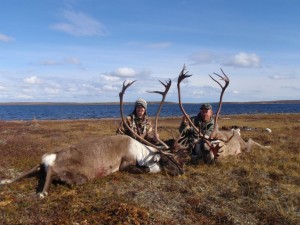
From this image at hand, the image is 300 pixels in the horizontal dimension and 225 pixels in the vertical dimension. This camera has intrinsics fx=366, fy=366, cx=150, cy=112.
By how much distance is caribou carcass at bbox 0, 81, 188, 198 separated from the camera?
6.93 m

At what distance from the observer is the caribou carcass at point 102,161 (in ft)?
22.7

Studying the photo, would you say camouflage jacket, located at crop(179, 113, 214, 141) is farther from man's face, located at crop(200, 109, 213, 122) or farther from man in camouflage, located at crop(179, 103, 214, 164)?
man's face, located at crop(200, 109, 213, 122)

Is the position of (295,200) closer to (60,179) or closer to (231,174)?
(231,174)

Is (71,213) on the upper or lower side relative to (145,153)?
lower

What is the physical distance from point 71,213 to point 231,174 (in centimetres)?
407

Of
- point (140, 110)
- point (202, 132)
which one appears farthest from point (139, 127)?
point (202, 132)

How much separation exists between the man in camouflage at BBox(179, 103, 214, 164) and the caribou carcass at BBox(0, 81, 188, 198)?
2.30 ft

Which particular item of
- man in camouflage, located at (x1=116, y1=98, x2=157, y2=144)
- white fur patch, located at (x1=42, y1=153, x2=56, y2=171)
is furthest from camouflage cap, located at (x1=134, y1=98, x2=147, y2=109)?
white fur patch, located at (x1=42, y1=153, x2=56, y2=171)

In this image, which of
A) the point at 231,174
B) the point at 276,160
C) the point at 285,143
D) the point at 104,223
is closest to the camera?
the point at 104,223

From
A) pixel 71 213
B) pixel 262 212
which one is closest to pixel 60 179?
pixel 71 213

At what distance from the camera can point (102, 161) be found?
7.64 m

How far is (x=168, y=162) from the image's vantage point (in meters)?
8.46

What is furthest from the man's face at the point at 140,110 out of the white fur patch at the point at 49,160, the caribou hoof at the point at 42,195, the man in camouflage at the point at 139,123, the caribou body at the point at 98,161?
the caribou hoof at the point at 42,195

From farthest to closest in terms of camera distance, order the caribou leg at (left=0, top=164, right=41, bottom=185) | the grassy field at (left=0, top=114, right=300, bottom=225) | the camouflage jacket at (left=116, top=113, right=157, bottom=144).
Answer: the camouflage jacket at (left=116, top=113, right=157, bottom=144) → the caribou leg at (left=0, top=164, right=41, bottom=185) → the grassy field at (left=0, top=114, right=300, bottom=225)
